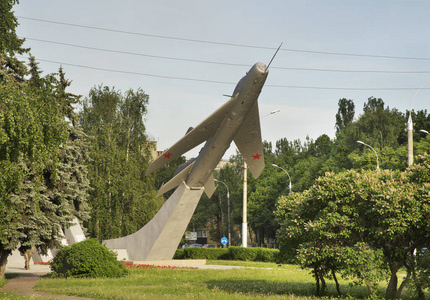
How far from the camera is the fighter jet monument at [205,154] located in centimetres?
2183

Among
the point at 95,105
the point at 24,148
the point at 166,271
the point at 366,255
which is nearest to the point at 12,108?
the point at 24,148

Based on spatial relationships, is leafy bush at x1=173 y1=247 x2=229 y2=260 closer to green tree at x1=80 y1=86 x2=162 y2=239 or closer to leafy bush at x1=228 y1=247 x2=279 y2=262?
leafy bush at x1=228 y1=247 x2=279 y2=262

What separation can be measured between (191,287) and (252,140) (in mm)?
9427

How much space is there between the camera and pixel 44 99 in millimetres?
14711

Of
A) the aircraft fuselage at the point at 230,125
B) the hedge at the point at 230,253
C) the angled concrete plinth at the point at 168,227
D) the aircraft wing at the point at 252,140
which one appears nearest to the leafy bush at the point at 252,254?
the hedge at the point at 230,253

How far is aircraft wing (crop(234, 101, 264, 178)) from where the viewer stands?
2314 cm

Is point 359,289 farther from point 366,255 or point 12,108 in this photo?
point 12,108

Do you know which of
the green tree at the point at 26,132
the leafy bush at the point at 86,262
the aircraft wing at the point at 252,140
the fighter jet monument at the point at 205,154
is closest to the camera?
the green tree at the point at 26,132

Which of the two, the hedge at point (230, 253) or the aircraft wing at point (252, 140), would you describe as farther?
the hedge at point (230, 253)

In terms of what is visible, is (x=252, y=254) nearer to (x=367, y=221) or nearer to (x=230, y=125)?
(x=230, y=125)

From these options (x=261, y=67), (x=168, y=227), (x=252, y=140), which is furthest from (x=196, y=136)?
(x=168, y=227)

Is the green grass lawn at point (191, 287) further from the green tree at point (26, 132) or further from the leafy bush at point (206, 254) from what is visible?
the leafy bush at point (206, 254)

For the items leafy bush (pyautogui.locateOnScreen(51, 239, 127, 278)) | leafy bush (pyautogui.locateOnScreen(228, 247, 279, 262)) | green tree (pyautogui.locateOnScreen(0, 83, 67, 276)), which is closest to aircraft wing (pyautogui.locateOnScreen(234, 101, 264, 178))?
leafy bush (pyautogui.locateOnScreen(51, 239, 127, 278))

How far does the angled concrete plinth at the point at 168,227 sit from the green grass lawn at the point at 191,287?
400 centimetres
